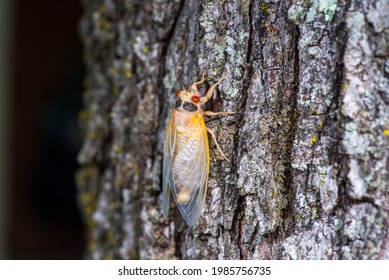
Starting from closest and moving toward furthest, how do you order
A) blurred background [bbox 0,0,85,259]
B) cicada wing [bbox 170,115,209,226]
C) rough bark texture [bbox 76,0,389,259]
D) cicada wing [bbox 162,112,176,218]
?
rough bark texture [bbox 76,0,389,259] < cicada wing [bbox 170,115,209,226] < cicada wing [bbox 162,112,176,218] < blurred background [bbox 0,0,85,259]

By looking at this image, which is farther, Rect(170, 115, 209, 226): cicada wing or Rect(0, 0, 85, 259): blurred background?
Rect(0, 0, 85, 259): blurred background

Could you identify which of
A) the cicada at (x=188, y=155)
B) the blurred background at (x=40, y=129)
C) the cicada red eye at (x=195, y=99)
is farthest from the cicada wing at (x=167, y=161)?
the blurred background at (x=40, y=129)

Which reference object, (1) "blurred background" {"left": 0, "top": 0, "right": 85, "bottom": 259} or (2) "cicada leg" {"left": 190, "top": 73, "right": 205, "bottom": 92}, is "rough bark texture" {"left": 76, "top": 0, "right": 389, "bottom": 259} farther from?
(1) "blurred background" {"left": 0, "top": 0, "right": 85, "bottom": 259}

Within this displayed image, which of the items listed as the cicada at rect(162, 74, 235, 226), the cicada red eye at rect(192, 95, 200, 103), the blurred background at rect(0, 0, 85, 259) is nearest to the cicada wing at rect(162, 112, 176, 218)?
the cicada at rect(162, 74, 235, 226)

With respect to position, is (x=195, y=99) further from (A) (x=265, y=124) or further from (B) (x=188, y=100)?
(A) (x=265, y=124)

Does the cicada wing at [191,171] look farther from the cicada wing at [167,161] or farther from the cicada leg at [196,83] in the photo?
the cicada leg at [196,83]

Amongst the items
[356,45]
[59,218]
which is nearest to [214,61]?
[356,45]
